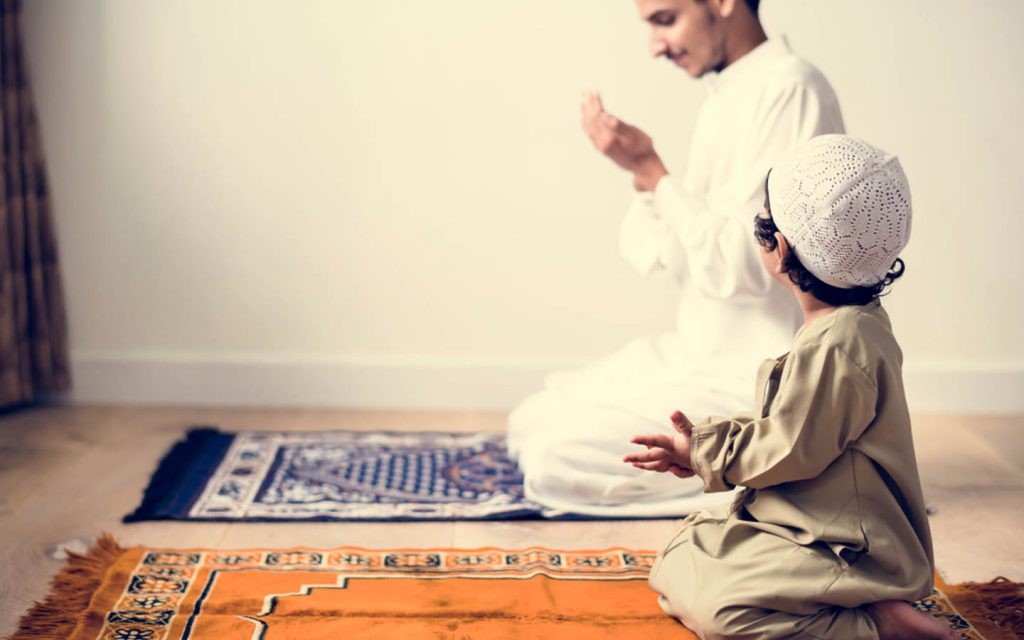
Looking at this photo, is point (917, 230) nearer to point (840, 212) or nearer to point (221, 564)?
point (840, 212)

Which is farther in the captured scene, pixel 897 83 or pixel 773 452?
pixel 897 83

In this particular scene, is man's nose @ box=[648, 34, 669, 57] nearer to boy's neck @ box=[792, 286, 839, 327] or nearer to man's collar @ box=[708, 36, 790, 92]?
man's collar @ box=[708, 36, 790, 92]

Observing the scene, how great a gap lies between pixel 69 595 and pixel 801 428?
1.37 metres

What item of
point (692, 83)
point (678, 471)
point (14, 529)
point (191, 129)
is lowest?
point (14, 529)

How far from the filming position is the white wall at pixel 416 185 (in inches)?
142

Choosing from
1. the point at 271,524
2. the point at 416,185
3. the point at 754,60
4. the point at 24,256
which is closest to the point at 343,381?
the point at 416,185

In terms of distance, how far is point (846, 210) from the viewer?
1825 millimetres

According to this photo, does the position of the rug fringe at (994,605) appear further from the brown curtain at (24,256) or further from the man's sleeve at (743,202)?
the brown curtain at (24,256)

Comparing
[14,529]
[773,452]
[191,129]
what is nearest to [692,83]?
[191,129]

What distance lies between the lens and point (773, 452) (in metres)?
1.87

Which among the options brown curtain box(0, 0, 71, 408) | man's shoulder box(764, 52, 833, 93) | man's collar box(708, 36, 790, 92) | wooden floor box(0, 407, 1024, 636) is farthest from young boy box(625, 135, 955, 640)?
brown curtain box(0, 0, 71, 408)

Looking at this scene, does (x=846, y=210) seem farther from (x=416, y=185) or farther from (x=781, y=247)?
(x=416, y=185)

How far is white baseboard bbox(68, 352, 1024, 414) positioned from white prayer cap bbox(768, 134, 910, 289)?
195cm

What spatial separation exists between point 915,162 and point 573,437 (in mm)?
1617
